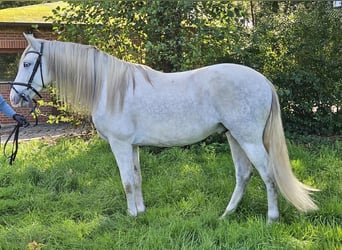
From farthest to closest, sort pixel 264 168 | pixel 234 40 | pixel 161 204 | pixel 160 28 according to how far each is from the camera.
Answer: pixel 234 40 < pixel 160 28 < pixel 161 204 < pixel 264 168

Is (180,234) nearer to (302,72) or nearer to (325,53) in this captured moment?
(302,72)

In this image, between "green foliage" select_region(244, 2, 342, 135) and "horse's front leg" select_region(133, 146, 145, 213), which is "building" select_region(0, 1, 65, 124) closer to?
"green foliage" select_region(244, 2, 342, 135)

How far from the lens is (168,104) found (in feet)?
10.8

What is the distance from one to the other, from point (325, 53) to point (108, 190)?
14.3 feet

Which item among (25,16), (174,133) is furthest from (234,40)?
(25,16)

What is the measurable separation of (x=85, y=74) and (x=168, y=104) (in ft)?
2.54

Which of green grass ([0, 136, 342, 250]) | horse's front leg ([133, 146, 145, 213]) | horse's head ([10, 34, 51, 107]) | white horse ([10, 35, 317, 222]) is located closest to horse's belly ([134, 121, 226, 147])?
white horse ([10, 35, 317, 222])

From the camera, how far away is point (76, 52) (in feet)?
11.2

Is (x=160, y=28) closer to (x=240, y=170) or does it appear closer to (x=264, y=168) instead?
(x=240, y=170)

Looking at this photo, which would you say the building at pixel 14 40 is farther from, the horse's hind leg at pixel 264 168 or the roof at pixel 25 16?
the horse's hind leg at pixel 264 168

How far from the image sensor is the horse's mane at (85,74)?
3359mm

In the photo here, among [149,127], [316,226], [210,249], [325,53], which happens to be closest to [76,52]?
[149,127]

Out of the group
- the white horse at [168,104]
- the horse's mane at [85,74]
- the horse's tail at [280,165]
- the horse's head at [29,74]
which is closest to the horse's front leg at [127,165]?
the white horse at [168,104]

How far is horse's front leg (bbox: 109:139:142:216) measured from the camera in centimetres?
336
